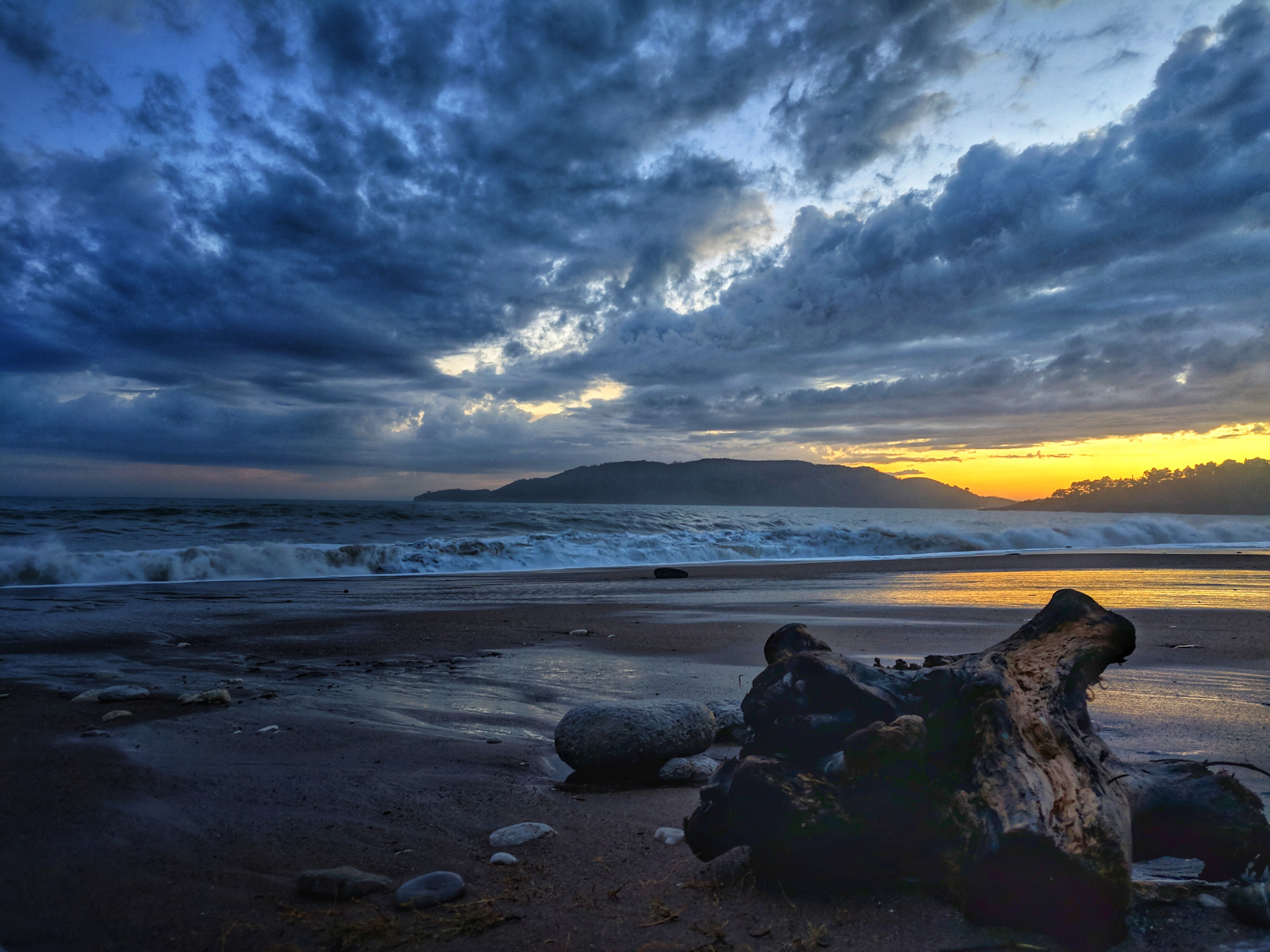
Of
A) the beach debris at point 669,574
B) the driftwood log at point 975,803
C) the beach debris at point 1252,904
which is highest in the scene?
the driftwood log at point 975,803

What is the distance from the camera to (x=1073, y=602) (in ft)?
10.8

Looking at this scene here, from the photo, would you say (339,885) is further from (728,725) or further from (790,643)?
(728,725)

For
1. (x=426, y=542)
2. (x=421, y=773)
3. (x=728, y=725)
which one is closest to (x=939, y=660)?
(x=728, y=725)

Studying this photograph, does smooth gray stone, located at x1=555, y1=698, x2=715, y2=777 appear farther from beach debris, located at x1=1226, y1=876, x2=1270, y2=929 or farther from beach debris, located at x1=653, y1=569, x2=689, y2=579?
beach debris, located at x1=653, y1=569, x2=689, y2=579

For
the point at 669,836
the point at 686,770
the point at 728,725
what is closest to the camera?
the point at 669,836

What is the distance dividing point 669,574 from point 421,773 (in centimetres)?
1473

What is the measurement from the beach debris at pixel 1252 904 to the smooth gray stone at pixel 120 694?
22.0 feet

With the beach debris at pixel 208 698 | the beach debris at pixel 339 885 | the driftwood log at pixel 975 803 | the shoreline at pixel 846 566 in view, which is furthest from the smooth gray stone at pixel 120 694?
the shoreline at pixel 846 566

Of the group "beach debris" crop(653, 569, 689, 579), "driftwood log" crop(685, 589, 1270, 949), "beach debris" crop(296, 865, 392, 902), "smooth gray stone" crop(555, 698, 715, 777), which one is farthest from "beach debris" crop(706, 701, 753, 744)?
"beach debris" crop(653, 569, 689, 579)

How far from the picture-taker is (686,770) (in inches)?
152

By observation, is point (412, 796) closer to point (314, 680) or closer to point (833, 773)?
point (833, 773)

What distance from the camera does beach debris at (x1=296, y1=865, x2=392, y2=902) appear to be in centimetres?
248

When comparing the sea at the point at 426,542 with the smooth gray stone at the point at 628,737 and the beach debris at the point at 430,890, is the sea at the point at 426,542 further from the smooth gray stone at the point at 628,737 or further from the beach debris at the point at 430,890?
the beach debris at the point at 430,890

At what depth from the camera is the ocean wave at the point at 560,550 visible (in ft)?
55.2
